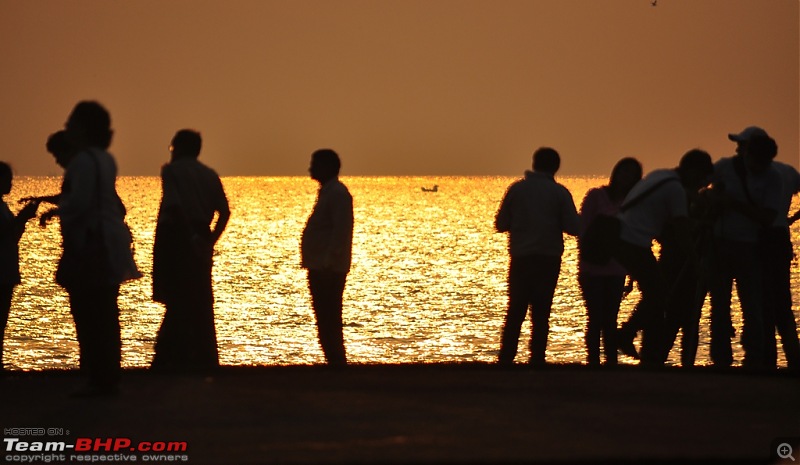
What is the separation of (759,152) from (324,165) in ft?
11.0

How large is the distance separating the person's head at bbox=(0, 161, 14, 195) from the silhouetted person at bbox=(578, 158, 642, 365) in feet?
15.2

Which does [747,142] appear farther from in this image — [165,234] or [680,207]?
[165,234]

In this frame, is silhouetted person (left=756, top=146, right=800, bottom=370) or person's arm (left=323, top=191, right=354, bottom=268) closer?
person's arm (left=323, top=191, right=354, bottom=268)

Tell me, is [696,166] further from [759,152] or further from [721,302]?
[721,302]

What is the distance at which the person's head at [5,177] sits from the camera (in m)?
11.6

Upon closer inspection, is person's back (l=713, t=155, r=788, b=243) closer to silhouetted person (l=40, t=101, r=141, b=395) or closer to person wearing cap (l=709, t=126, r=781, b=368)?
person wearing cap (l=709, t=126, r=781, b=368)

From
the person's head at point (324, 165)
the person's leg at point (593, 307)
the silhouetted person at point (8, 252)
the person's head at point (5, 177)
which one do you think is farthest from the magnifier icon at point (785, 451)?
the person's head at point (5, 177)

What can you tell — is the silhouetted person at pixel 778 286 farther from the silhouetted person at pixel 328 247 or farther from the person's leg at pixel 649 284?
the silhouetted person at pixel 328 247

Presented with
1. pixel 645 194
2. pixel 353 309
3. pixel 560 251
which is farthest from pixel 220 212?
A: pixel 353 309

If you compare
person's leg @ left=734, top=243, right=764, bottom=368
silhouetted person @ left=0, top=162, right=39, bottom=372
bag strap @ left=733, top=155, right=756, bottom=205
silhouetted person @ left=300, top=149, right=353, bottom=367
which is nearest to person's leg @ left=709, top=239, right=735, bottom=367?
person's leg @ left=734, top=243, right=764, bottom=368

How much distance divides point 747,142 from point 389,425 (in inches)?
196

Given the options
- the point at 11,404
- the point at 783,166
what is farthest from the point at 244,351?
the point at 11,404

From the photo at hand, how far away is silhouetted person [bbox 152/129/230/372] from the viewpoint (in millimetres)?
10609

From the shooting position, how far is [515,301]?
12.1 meters
